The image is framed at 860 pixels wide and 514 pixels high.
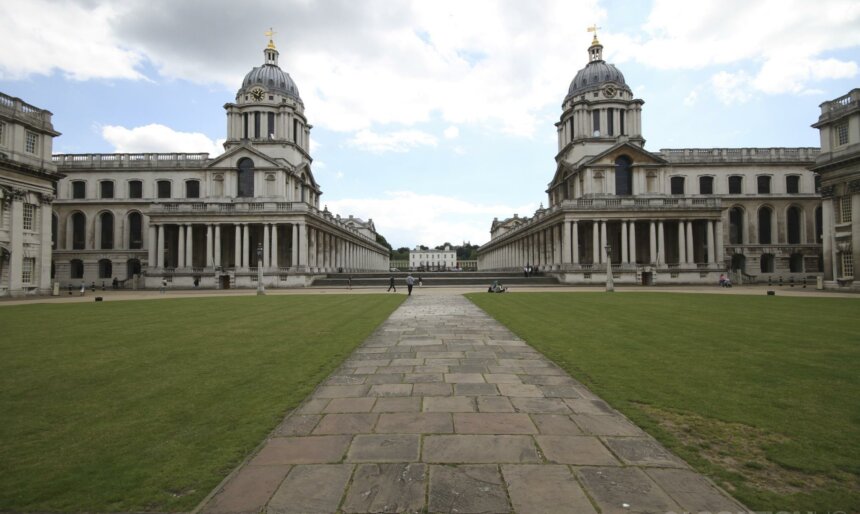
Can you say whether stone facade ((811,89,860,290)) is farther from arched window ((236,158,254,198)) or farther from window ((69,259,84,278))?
window ((69,259,84,278))

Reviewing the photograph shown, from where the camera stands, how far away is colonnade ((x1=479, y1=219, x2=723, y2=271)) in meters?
52.2

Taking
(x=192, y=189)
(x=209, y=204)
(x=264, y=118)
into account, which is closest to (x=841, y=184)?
(x=209, y=204)

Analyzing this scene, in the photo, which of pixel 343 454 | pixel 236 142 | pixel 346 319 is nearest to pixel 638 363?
pixel 343 454

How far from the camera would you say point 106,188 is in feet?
208

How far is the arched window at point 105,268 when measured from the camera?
6194cm

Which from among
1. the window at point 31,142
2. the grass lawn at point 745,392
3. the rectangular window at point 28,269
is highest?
the window at point 31,142

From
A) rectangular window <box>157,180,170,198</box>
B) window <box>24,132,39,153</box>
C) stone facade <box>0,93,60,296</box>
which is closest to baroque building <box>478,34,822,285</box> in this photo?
stone facade <box>0,93,60,296</box>

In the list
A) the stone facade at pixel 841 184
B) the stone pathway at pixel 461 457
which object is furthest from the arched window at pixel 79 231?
the stone facade at pixel 841 184

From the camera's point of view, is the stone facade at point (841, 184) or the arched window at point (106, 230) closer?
the stone facade at point (841, 184)

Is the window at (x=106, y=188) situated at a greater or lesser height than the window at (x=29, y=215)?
greater

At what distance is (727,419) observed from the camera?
17.9ft

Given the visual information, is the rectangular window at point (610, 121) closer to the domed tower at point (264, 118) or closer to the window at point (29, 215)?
the domed tower at point (264, 118)

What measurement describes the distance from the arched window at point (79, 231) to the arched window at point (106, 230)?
212cm

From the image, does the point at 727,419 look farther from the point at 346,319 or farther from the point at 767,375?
the point at 346,319
